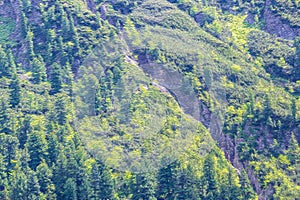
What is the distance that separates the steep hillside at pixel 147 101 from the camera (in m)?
71.8

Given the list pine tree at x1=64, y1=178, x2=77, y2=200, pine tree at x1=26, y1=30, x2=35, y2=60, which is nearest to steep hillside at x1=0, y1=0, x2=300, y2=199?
pine tree at x1=64, y1=178, x2=77, y2=200

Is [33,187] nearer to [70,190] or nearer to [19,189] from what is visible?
[19,189]

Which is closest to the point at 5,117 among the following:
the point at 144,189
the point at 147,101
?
the point at 147,101

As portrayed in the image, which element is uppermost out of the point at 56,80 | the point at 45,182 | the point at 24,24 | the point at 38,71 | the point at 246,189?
the point at 246,189

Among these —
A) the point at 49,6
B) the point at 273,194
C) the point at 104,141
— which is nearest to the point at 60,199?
the point at 104,141

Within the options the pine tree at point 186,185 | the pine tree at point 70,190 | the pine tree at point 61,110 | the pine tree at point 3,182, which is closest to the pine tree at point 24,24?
the pine tree at point 61,110

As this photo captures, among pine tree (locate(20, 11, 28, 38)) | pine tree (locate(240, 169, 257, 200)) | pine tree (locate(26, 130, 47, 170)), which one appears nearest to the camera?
pine tree (locate(240, 169, 257, 200))

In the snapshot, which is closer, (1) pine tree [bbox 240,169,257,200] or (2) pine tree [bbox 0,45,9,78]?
(1) pine tree [bbox 240,169,257,200]

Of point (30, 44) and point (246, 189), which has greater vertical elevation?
point (246, 189)

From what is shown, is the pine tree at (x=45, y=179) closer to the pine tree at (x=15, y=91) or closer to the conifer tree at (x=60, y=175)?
the conifer tree at (x=60, y=175)

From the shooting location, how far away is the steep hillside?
236 feet

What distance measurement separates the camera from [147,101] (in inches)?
3164

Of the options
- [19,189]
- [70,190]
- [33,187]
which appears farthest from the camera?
[70,190]

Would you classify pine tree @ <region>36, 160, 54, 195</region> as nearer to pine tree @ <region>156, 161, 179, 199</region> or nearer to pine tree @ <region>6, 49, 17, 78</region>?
pine tree @ <region>156, 161, 179, 199</region>
